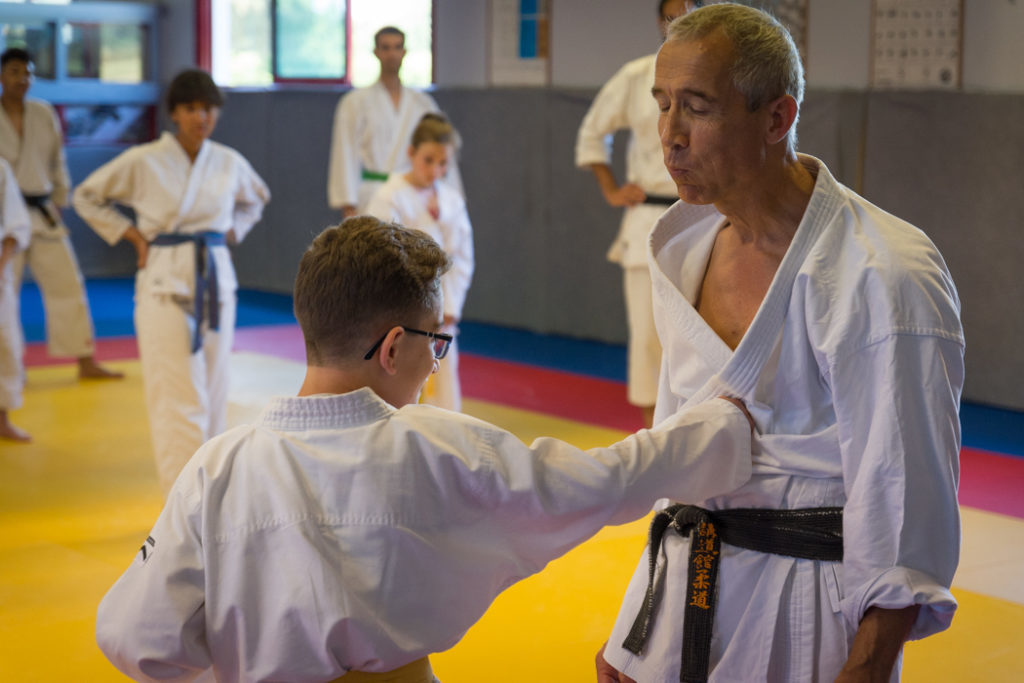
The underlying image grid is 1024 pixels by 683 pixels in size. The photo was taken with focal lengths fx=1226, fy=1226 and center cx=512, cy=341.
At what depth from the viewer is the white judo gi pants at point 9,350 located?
5883mm

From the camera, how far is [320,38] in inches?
440

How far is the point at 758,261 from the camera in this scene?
1.73 m

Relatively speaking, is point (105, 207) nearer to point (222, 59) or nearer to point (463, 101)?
point (463, 101)

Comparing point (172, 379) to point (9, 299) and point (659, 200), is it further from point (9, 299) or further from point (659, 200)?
point (659, 200)

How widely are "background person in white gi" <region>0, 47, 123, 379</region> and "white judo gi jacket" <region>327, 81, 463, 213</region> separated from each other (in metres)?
1.62

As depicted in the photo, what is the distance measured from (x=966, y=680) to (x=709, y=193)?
2.10 m

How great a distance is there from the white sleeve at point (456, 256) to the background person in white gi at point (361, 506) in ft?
12.7

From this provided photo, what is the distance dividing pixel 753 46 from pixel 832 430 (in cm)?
50

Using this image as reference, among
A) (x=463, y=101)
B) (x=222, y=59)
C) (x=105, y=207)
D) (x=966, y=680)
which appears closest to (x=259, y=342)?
(x=463, y=101)

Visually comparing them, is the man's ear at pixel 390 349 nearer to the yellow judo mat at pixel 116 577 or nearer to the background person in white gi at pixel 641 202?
the yellow judo mat at pixel 116 577

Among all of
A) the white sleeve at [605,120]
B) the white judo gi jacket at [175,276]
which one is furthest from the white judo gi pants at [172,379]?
the white sleeve at [605,120]

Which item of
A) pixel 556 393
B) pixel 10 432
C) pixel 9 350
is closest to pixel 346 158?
pixel 556 393

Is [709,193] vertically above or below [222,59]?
below

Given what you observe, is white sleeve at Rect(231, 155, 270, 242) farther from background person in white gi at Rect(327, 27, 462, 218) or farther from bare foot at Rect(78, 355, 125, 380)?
bare foot at Rect(78, 355, 125, 380)
